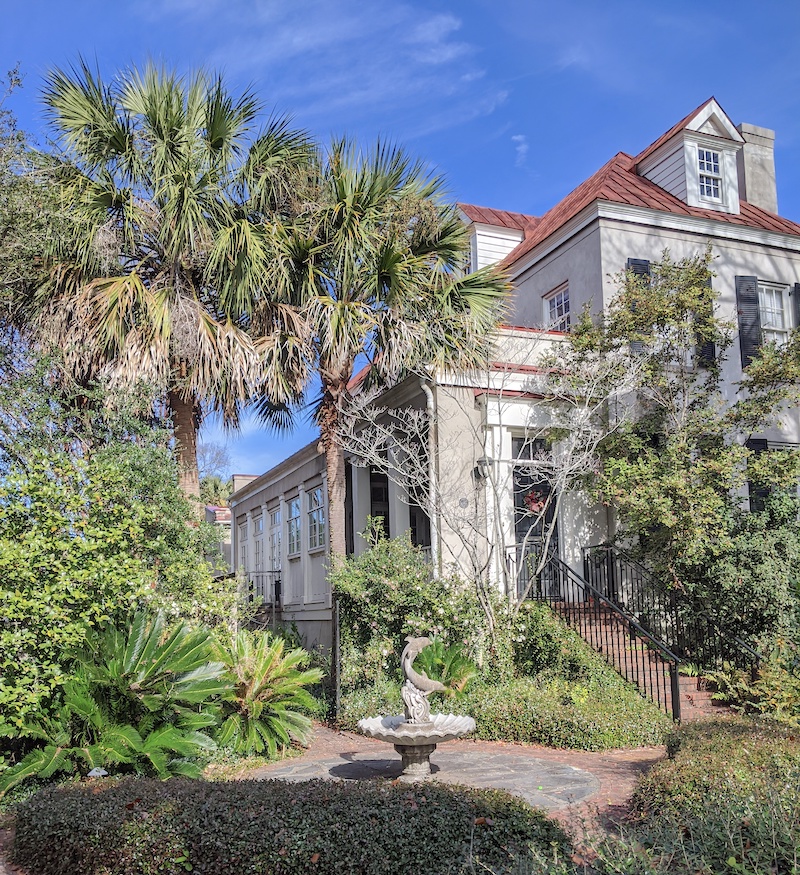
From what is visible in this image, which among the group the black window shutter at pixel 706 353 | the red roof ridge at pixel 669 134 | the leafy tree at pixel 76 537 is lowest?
the leafy tree at pixel 76 537

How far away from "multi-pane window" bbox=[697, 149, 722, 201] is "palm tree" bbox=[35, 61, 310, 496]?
9208 millimetres

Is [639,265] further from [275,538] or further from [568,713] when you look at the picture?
[275,538]

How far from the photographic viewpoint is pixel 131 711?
8.16 m

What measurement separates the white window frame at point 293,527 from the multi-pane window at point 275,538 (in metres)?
1.01

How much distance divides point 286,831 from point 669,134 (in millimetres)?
16108

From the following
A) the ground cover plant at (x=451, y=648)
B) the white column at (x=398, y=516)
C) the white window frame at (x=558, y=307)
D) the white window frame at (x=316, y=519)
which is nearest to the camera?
the ground cover plant at (x=451, y=648)

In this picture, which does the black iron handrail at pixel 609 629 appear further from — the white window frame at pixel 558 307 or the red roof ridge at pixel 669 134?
the red roof ridge at pixel 669 134

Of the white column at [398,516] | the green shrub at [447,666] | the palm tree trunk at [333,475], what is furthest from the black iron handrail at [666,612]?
the palm tree trunk at [333,475]

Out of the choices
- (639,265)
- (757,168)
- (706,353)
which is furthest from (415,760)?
(757,168)

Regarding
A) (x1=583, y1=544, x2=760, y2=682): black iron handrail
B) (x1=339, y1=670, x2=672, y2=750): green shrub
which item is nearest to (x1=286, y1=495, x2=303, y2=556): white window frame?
(x1=583, y1=544, x2=760, y2=682): black iron handrail

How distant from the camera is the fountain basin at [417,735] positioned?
7.57m

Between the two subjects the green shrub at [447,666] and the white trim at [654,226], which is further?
the white trim at [654,226]

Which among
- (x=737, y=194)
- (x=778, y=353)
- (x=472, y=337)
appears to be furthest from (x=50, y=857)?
(x=737, y=194)

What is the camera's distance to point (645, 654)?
1201 cm
